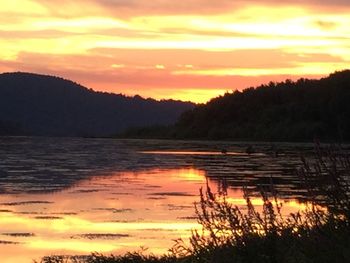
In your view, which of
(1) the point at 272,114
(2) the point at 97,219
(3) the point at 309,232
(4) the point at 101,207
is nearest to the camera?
(3) the point at 309,232

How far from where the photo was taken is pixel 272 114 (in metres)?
128

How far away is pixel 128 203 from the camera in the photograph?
21266 millimetres

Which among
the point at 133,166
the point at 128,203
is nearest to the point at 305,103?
the point at 133,166

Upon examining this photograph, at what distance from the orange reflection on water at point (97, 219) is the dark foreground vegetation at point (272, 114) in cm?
7237

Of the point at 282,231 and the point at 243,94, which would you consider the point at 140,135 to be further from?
the point at 282,231

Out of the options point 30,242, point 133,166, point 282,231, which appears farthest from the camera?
point 133,166

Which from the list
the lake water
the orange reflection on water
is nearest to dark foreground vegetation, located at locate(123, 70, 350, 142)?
the lake water

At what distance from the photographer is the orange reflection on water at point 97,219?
46.1 feet

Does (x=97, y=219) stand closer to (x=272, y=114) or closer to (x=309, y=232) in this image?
(x=309, y=232)

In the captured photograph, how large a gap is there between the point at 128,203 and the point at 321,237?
13.6 metres

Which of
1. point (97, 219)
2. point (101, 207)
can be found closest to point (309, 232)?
point (97, 219)

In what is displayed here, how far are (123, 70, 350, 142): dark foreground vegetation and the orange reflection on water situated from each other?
72.4 metres

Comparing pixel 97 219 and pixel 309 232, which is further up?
pixel 309 232

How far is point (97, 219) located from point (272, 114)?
112 m
